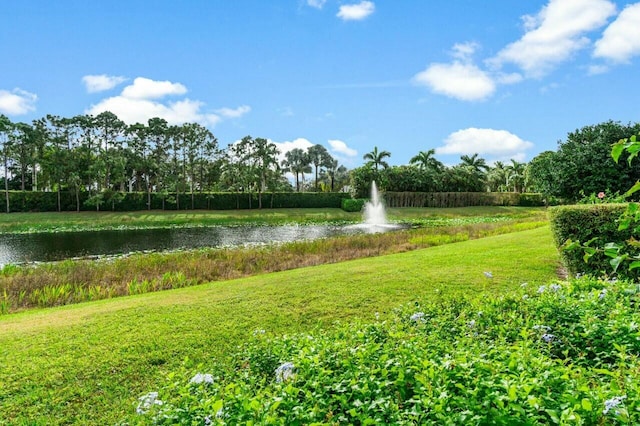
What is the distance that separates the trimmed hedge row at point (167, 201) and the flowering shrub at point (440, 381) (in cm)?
5174

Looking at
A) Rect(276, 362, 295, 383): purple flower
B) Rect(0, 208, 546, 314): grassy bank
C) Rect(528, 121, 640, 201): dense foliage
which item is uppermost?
Rect(528, 121, 640, 201): dense foliage

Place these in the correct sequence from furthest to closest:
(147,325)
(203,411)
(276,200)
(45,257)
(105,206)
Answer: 1. (276,200)
2. (105,206)
3. (45,257)
4. (147,325)
5. (203,411)

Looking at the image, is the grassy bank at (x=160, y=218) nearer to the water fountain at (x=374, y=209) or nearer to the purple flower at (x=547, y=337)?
the water fountain at (x=374, y=209)

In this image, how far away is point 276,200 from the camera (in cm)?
5747

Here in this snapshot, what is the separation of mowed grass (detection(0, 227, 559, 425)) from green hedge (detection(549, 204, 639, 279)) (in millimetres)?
824

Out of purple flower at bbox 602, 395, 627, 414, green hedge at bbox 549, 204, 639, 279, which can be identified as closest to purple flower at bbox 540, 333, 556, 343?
purple flower at bbox 602, 395, 627, 414

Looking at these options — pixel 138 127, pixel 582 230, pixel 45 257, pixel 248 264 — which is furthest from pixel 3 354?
pixel 138 127

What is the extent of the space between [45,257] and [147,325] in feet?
55.2

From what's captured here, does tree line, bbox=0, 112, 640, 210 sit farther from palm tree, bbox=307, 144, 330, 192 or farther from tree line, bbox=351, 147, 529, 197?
palm tree, bbox=307, 144, 330, 192

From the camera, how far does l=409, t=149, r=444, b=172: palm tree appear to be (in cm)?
6244

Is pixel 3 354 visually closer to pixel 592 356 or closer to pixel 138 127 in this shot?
pixel 592 356

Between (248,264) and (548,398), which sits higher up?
(548,398)

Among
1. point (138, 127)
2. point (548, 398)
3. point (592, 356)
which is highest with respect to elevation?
point (138, 127)

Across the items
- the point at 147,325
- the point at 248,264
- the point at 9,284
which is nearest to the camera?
the point at 147,325
